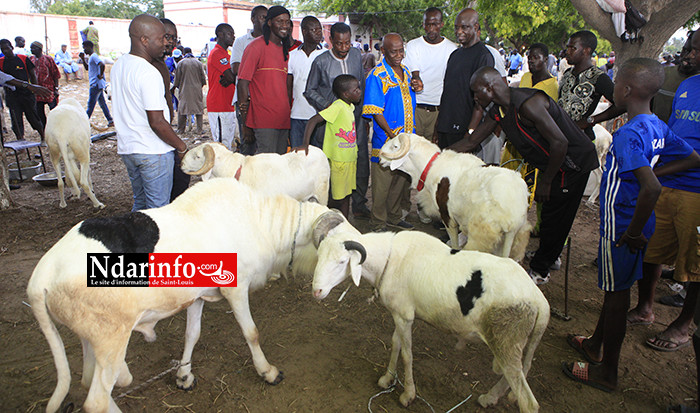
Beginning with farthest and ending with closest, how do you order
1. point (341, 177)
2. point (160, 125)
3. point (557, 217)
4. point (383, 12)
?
point (383, 12) → point (341, 177) → point (557, 217) → point (160, 125)

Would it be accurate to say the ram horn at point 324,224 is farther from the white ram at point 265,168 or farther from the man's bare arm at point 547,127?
the man's bare arm at point 547,127

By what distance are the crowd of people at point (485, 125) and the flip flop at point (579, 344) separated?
13 mm

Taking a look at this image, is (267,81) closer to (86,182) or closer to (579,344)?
(86,182)

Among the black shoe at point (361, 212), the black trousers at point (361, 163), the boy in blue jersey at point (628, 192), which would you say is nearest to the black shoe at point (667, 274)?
the boy in blue jersey at point (628, 192)

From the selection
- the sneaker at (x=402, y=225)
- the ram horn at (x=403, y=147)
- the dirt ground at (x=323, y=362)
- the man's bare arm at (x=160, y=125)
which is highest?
the man's bare arm at (x=160, y=125)

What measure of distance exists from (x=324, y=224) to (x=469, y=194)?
5.98ft

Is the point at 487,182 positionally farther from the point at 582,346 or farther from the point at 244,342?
the point at 244,342

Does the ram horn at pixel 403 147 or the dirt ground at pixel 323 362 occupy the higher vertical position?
the ram horn at pixel 403 147

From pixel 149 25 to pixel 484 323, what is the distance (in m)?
4.03

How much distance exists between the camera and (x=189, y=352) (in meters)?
3.50

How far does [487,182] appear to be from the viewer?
433 centimetres

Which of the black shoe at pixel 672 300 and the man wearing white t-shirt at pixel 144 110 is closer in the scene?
the man wearing white t-shirt at pixel 144 110

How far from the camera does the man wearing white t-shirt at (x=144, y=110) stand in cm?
407

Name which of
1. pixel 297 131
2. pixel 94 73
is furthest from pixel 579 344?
pixel 94 73
